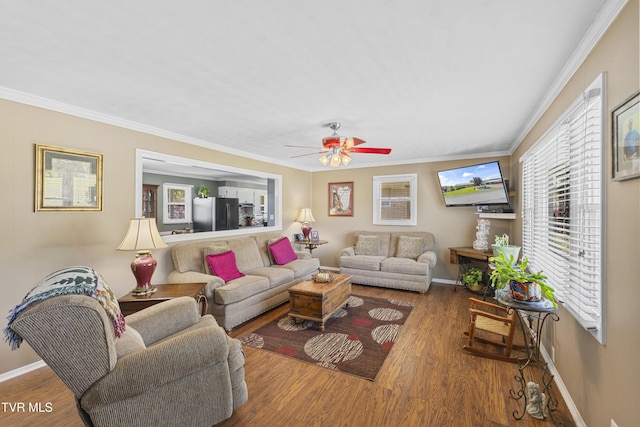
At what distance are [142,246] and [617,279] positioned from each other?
3381 mm

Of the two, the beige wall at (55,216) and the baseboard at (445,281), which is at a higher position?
the beige wall at (55,216)

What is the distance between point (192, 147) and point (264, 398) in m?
3.24

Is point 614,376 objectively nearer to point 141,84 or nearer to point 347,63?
point 347,63

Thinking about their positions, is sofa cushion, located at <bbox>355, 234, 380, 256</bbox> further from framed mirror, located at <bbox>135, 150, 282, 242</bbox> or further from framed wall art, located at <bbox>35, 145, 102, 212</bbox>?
framed wall art, located at <bbox>35, 145, 102, 212</bbox>

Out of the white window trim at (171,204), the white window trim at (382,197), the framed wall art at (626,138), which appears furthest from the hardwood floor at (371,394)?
the white window trim at (171,204)

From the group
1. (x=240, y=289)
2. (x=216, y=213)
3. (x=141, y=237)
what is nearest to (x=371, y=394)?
(x=240, y=289)

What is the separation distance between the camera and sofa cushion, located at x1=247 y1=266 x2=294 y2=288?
3.82 m

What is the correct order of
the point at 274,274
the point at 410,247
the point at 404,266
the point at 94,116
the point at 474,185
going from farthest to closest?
the point at 410,247 → the point at 404,266 → the point at 474,185 → the point at 274,274 → the point at 94,116

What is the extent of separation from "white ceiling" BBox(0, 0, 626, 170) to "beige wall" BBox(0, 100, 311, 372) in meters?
0.19

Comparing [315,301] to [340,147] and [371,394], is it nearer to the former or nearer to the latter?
[371,394]

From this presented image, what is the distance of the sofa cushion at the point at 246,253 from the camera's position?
4.11 meters

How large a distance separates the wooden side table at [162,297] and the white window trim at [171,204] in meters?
3.60

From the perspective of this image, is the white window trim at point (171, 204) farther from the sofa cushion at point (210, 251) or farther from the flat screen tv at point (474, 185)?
the flat screen tv at point (474, 185)

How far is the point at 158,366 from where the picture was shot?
4.84 feet
